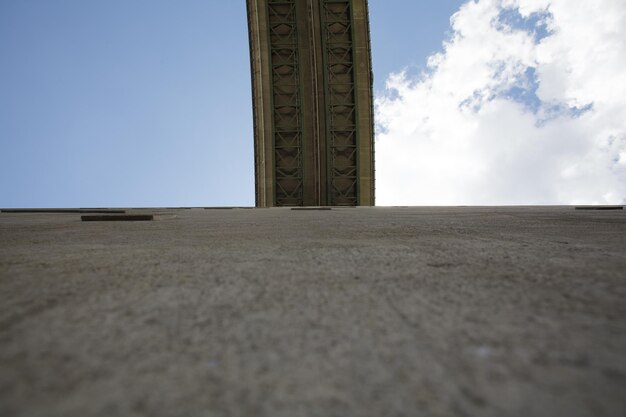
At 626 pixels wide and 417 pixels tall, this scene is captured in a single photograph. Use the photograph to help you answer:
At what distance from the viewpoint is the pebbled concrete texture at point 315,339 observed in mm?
602

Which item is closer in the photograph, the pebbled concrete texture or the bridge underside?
the pebbled concrete texture

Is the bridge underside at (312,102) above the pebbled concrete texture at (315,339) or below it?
above

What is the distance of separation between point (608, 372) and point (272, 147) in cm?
1878

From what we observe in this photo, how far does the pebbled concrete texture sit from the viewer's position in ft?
1.97

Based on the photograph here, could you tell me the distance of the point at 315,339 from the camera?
0.80m

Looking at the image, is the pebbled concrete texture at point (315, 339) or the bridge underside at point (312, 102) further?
the bridge underside at point (312, 102)

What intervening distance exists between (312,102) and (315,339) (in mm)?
18751

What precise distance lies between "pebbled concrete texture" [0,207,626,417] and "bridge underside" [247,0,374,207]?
17716 millimetres

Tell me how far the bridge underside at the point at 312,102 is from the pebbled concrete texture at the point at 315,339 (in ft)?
58.1

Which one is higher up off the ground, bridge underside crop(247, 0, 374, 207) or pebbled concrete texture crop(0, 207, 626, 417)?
bridge underside crop(247, 0, 374, 207)

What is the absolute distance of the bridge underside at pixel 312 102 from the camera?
17781mm

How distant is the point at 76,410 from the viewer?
23.0 inches

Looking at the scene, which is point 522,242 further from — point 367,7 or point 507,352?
point 367,7

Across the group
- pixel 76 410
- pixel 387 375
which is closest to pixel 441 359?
pixel 387 375
